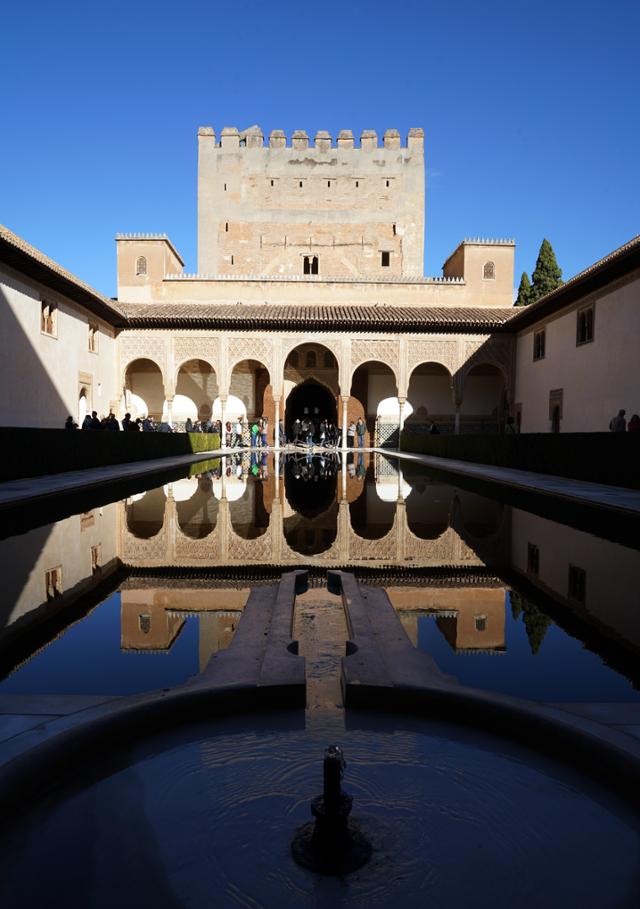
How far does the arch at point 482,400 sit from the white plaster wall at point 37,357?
49.4 feet

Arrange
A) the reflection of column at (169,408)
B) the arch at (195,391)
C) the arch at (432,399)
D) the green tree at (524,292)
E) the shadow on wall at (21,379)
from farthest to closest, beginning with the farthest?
the green tree at (524,292), the arch at (432,399), the arch at (195,391), the reflection of column at (169,408), the shadow on wall at (21,379)

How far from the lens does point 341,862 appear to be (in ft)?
5.35

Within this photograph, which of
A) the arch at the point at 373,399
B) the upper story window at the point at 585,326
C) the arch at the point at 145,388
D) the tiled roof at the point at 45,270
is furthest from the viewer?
the arch at the point at 373,399

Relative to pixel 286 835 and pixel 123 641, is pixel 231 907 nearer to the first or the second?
pixel 286 835

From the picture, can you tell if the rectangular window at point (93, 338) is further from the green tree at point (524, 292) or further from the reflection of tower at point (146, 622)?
the green tree at point (524, 292)

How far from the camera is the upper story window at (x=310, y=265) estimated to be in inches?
1362

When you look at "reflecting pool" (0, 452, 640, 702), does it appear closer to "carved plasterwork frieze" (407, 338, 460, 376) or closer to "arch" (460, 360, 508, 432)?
"carved plasterwork frieze" (407, 338, 460, 376)

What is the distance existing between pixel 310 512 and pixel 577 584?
4536 millimetres

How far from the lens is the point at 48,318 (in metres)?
18.2

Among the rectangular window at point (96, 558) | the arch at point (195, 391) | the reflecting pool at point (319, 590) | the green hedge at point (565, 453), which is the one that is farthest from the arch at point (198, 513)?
the arch at point (195, 391)

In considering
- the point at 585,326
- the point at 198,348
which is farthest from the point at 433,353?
the point at 198,348

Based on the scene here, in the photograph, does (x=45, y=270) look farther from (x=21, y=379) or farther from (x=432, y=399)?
(x=432, y=399)

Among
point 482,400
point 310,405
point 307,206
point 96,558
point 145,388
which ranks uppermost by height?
point 307,206

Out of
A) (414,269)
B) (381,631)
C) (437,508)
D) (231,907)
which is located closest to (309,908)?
(231,907)
